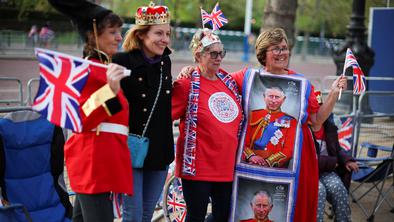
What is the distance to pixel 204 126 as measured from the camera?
360 cm

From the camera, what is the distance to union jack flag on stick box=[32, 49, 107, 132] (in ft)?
8.91

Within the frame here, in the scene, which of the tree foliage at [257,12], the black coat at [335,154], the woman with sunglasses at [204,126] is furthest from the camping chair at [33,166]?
the tree foliage at [257,12]

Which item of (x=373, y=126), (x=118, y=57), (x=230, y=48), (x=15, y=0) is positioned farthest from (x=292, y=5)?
(x=230, y=48)

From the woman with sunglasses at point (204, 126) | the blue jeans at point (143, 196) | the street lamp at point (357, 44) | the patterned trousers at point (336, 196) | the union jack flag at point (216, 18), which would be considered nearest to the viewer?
the blue jeans at point (143, 196)

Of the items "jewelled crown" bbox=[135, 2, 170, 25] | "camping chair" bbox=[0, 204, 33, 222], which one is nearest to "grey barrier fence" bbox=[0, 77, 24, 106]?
"camping chair" bbox=[0, 204, 33, 222]

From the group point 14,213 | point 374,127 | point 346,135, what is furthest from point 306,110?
point 374,127

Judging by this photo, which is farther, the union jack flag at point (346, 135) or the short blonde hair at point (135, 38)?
the union jack flag at point (346, 135)

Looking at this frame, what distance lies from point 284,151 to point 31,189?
177cm

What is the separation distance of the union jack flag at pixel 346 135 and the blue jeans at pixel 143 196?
3527 millimetres

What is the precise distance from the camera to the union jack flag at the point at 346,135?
6.33 m

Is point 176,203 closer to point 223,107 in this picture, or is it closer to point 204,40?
point 223,107

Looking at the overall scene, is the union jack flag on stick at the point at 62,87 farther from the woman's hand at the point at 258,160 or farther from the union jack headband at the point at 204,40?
the woman's hand at the point at 258,160

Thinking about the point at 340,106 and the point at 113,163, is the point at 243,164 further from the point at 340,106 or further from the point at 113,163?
the point at 340,106

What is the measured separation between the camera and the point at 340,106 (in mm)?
11984
